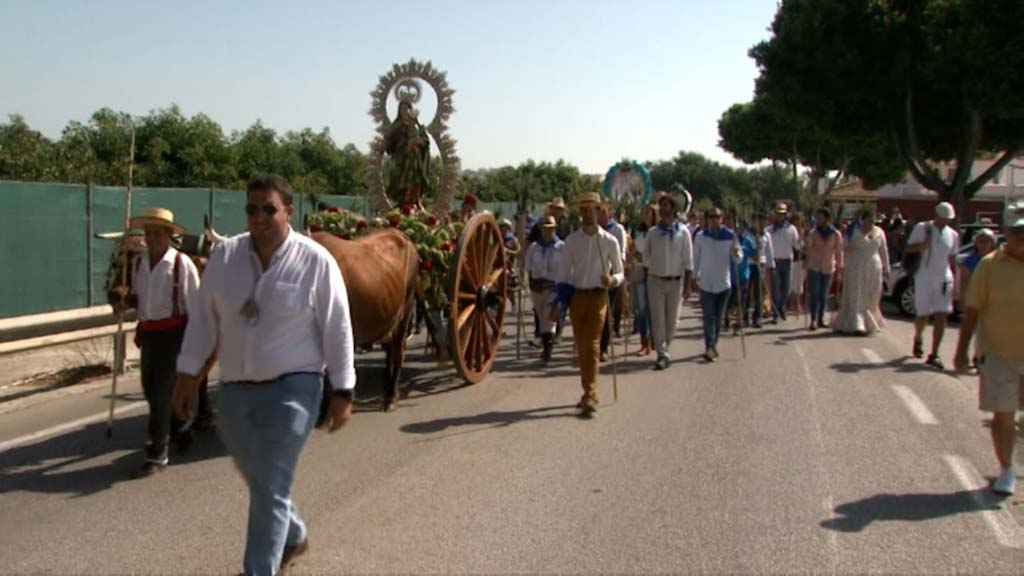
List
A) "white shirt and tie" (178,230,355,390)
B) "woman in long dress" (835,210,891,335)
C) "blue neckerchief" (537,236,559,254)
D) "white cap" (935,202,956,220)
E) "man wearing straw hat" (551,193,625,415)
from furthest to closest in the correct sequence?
"woman in long dress" (835,210,891,335)
"blue neckerchief" (537,236,559,254)
"white cap" (935,202,956,220)
"man wearing straw hat" (551,193,625,415)
"white shirt and tie" (178,230,355,390)

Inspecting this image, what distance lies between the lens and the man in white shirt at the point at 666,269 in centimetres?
1084

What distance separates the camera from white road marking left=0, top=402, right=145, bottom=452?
6875mm

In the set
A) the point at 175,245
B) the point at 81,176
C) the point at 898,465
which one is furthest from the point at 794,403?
the point at 81,176

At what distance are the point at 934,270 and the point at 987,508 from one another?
6244 millimetres

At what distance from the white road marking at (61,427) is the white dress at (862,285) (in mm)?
10161

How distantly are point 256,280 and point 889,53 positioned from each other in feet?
80.0

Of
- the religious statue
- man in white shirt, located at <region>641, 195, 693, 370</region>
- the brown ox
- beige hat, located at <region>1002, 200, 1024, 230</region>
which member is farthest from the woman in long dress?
the brown ox

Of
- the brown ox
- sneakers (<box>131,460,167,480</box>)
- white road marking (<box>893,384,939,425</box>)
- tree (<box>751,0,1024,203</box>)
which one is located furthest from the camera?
tree (<box>751,0,1024,203</box>)

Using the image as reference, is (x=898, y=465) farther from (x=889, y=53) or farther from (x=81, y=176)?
(x=889, y=53)

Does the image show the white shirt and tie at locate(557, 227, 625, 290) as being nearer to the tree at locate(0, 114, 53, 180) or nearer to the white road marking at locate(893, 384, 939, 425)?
the white road marking at locate(893, 384, 939, 425)

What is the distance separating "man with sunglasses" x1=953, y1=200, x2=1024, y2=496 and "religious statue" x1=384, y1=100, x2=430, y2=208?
6.00 m

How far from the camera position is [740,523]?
5129 mm

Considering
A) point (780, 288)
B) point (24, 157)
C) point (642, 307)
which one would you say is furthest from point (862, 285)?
point (24, 157)

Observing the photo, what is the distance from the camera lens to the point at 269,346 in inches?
150
